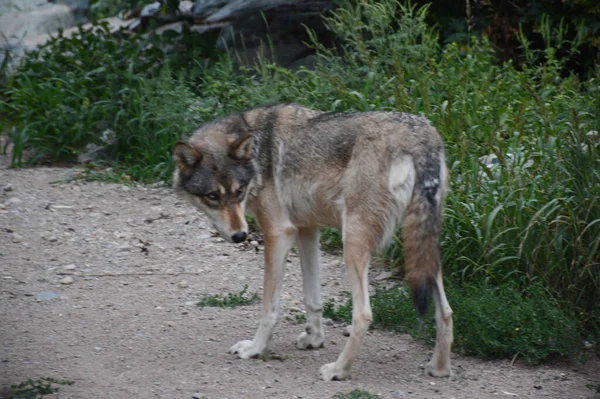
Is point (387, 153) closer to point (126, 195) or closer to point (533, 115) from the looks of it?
point (533, 115)

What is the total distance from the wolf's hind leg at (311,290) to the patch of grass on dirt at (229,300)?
0.85 m

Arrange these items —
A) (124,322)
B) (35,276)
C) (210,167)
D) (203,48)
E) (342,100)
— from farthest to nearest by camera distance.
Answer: (203,48), (342,100), (35,276), (124,322), (210,167)

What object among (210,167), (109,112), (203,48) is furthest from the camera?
(203,48)

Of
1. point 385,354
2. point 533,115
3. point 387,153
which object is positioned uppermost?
point 387,153

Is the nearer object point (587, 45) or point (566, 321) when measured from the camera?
point (566, 321)

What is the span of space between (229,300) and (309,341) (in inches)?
40.7

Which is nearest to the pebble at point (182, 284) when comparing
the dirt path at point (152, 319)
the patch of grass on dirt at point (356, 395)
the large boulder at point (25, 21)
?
the dirt path at point (152, 319)

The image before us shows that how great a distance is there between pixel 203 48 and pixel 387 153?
18.7 feet

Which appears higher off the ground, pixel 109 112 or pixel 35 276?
pixel 109 112

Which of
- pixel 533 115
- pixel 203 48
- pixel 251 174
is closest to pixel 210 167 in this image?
pixel 251 174

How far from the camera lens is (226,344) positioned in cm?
527

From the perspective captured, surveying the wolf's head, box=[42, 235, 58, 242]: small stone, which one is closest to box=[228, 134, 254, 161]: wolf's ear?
the wolf's head

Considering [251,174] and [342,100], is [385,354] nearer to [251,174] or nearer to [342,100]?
[251,174]

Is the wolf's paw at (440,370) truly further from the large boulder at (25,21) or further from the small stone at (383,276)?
the large boulder at (25,21)
